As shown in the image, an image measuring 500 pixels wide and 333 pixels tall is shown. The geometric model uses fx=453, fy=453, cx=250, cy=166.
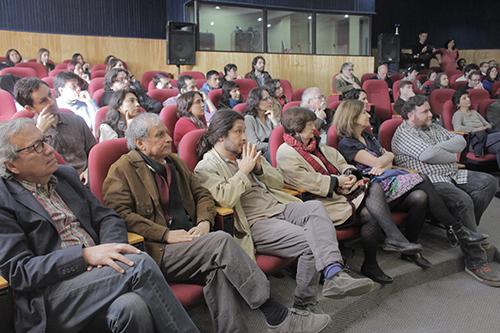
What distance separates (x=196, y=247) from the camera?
168cm

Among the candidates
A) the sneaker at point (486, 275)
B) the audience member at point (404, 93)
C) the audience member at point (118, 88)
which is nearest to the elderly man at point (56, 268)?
the sneaker at point (486, 275)

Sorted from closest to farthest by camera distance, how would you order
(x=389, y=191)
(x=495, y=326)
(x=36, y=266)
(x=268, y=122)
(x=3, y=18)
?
(x=36, y=266) → (x=495, y=326) → (x=389, y=191) → (x=268, y=122) → (x=3, y=18)

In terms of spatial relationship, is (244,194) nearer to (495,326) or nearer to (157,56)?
(495,326)

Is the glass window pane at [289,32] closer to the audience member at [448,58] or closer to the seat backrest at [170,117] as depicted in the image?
the audience member at [448,58]

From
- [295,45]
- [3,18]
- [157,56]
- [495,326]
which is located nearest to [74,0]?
[3,18]

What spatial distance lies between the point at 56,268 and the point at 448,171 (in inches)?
91.1

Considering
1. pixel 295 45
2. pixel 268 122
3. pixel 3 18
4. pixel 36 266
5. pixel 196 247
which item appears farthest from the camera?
pixel 295 45

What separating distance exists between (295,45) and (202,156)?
624 cm

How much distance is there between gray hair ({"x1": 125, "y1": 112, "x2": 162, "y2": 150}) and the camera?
6.22 feet

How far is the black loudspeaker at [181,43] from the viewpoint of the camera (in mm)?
6730

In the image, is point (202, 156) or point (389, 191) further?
point (389, 191)

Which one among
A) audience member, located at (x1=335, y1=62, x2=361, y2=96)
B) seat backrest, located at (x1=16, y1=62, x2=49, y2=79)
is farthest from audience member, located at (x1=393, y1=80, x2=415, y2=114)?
seat backrest, located at (x1=16, y1=62, x2=49, y2=79)

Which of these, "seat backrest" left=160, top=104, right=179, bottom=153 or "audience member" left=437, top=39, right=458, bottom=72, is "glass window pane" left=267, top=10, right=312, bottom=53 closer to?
"audience member" left=437, top=39, right=458, bottom=72

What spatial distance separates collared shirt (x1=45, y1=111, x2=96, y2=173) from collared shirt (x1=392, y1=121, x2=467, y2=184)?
6.24ft
